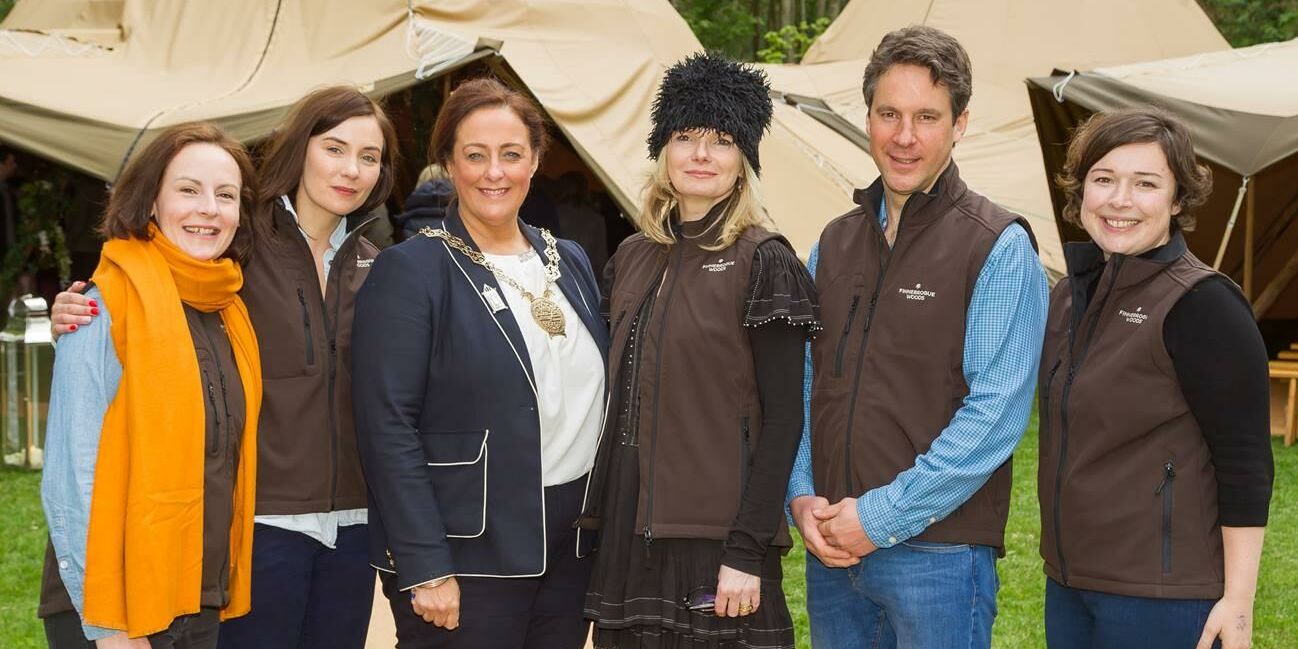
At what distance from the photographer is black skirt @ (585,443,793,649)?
297 centimetres

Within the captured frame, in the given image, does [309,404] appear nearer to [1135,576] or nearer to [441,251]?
[441,251]

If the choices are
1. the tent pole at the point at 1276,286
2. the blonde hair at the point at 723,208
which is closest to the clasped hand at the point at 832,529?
the blonde hair at the point at 723,208

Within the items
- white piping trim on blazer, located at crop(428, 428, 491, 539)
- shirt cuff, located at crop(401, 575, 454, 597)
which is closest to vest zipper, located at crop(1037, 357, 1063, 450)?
white piping trim on blazer, located at crop(428, 428, 491, 539)

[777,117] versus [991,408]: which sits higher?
[777,117]

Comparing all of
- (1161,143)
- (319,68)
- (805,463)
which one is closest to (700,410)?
(805,463)

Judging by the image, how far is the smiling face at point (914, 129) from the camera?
3014 millimetres

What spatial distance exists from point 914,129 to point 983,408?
65 cm

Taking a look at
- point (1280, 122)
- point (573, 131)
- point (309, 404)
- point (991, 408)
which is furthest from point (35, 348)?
point (1280, 122)

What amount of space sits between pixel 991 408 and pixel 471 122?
4.50 feet

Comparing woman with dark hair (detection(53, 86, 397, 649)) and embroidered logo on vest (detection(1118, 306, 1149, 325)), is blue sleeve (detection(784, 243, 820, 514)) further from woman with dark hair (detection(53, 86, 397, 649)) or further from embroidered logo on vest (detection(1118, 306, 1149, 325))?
woman with dark hair (detection(53, 86, 397, 649))

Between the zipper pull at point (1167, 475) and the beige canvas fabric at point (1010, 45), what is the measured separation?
32.0 feet

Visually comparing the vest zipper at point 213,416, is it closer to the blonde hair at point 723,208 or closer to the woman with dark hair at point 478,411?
the woman with dark hair at point 478,411

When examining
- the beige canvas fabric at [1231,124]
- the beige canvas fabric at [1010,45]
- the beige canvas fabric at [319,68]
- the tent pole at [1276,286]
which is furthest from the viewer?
the beige canvas fabric at [1010,45]

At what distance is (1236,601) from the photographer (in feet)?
8.78
